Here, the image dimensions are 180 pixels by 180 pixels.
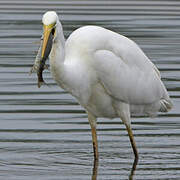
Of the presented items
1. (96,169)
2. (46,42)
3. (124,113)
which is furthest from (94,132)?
(46,42)

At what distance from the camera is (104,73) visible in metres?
11.8

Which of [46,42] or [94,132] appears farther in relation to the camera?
[94,132]

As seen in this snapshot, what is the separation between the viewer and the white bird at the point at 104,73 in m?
11.3

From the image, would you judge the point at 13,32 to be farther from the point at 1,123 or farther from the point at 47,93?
the point at 1,123

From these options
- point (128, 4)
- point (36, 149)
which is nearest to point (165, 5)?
point (128, 4)

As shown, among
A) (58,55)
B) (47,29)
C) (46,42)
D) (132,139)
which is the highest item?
(47,29)

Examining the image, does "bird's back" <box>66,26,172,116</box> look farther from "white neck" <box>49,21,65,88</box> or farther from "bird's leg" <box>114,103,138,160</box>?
"white neck" <box>49,21,65,88</box>

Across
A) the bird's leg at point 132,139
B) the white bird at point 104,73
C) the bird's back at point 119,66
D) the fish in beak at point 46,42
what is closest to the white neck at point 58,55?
the white bird at point 104,73

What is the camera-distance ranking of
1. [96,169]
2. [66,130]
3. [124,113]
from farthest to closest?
[66,130]
[124,113]
[96,169]

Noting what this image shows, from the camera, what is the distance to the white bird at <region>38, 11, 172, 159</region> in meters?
11.3

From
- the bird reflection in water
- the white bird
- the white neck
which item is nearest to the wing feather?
the white bird

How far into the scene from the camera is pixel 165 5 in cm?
2642

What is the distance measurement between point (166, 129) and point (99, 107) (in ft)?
4.99

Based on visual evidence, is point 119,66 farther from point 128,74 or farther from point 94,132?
point 94,132
